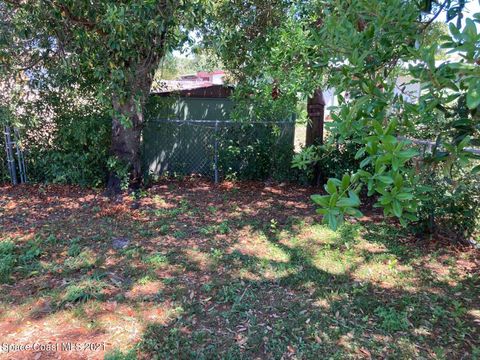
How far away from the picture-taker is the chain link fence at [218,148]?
21.5 ft

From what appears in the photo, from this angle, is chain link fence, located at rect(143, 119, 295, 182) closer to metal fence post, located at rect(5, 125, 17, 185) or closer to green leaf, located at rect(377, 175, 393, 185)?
metal fence post, located at rect(5, 125, 17, 185)

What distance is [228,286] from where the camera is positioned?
129 inches

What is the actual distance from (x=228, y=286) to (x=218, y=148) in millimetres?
3739

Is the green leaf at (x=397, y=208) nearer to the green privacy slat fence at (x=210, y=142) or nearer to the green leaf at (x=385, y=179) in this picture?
the green leaf at (x=385, y=179)

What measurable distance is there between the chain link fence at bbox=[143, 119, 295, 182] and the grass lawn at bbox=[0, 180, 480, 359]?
5.38 feet

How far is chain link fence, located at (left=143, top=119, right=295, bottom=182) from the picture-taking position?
21.5 feet

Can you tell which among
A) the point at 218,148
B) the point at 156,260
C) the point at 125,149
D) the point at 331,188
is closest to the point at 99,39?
the point at 125,149

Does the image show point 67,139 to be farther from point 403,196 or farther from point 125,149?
point 403,196

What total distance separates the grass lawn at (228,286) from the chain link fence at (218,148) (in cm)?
164

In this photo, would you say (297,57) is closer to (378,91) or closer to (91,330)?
(378,91)

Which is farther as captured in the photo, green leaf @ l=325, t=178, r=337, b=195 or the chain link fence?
the chain link fence

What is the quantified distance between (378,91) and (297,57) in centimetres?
187

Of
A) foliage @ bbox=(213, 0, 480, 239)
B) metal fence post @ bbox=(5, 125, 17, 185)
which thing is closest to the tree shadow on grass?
foliage @ bbox=(213, 0, 480, 239)

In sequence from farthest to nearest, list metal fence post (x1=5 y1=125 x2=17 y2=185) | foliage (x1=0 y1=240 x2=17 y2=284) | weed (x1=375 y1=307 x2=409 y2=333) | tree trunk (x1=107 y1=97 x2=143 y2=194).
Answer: metal fence post (x1=5 y1=125 x2=17 y2=185)
tree trunk (x1=107 y1=97 x2=143 y2=194)
foliage (x1=0 y1=240 x2=17 y2=284)
weed (x1=375 y1=307 x2=409 y2=333)
